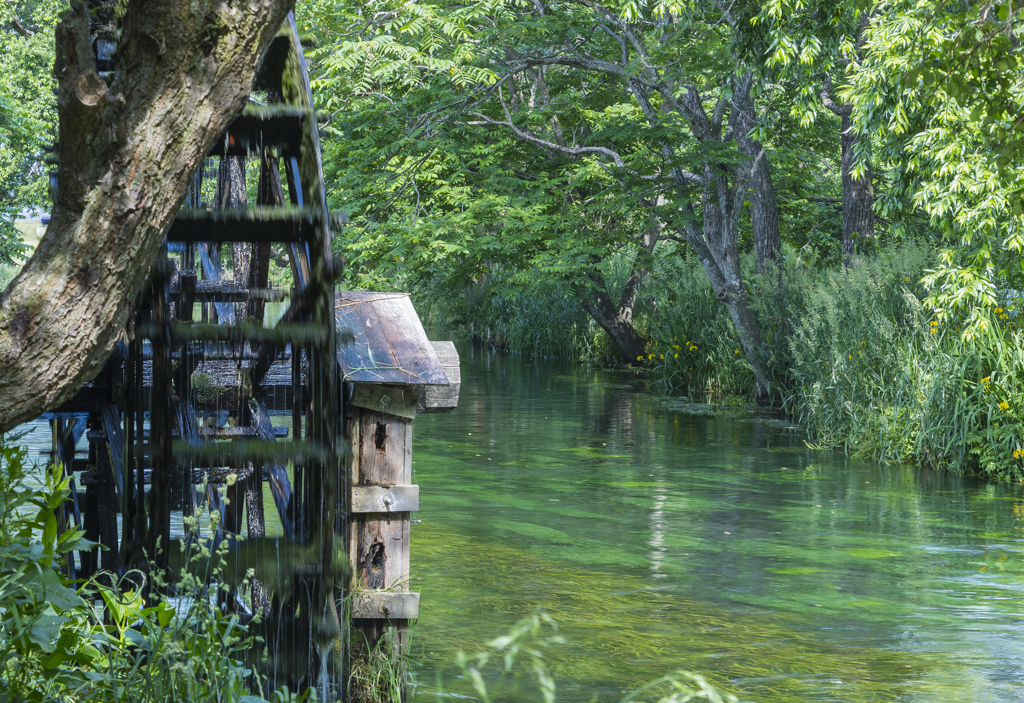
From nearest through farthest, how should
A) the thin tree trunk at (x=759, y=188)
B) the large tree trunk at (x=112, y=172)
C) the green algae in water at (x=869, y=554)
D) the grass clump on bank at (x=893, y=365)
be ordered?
the large tree trunk at (x=112, y=172) → the green algae in water at (x=869, y=554) → the grass clump on bank at (x=893, y=365) → the thin tree trunk at (x=759, y=188)

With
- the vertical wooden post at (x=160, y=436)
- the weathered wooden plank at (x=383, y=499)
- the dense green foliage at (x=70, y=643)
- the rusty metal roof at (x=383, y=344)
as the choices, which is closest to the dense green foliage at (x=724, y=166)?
the rusty metal roof at (x=383, y=344)

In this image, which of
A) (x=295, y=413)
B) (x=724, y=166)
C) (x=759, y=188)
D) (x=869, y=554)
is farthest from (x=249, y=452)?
(x=759, y=188)

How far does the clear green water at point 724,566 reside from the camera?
6.02 metres

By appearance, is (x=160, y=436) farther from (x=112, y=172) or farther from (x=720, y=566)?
(x=720, y=566)

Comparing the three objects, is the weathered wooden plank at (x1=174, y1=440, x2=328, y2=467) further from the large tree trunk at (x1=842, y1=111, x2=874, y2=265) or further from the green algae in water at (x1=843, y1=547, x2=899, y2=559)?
the large tree trunk at (x1=842, y1=111, x2=874, y2=265)

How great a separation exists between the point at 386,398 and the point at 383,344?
41 cm

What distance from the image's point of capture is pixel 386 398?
520 centimetres

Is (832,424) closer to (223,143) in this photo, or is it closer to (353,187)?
(353,187)

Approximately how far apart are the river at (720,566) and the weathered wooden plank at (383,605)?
62 centimetres

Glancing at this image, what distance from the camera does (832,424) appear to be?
13586mm

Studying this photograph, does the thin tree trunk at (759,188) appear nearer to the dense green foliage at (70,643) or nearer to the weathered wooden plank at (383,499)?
the weathered wooden plank at (383,499)

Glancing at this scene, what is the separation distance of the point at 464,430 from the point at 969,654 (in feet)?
31.3

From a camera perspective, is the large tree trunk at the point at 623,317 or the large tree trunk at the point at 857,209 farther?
the large tree trunk at the point at 623,317

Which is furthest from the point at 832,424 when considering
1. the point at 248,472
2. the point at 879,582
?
the point at 248,472
